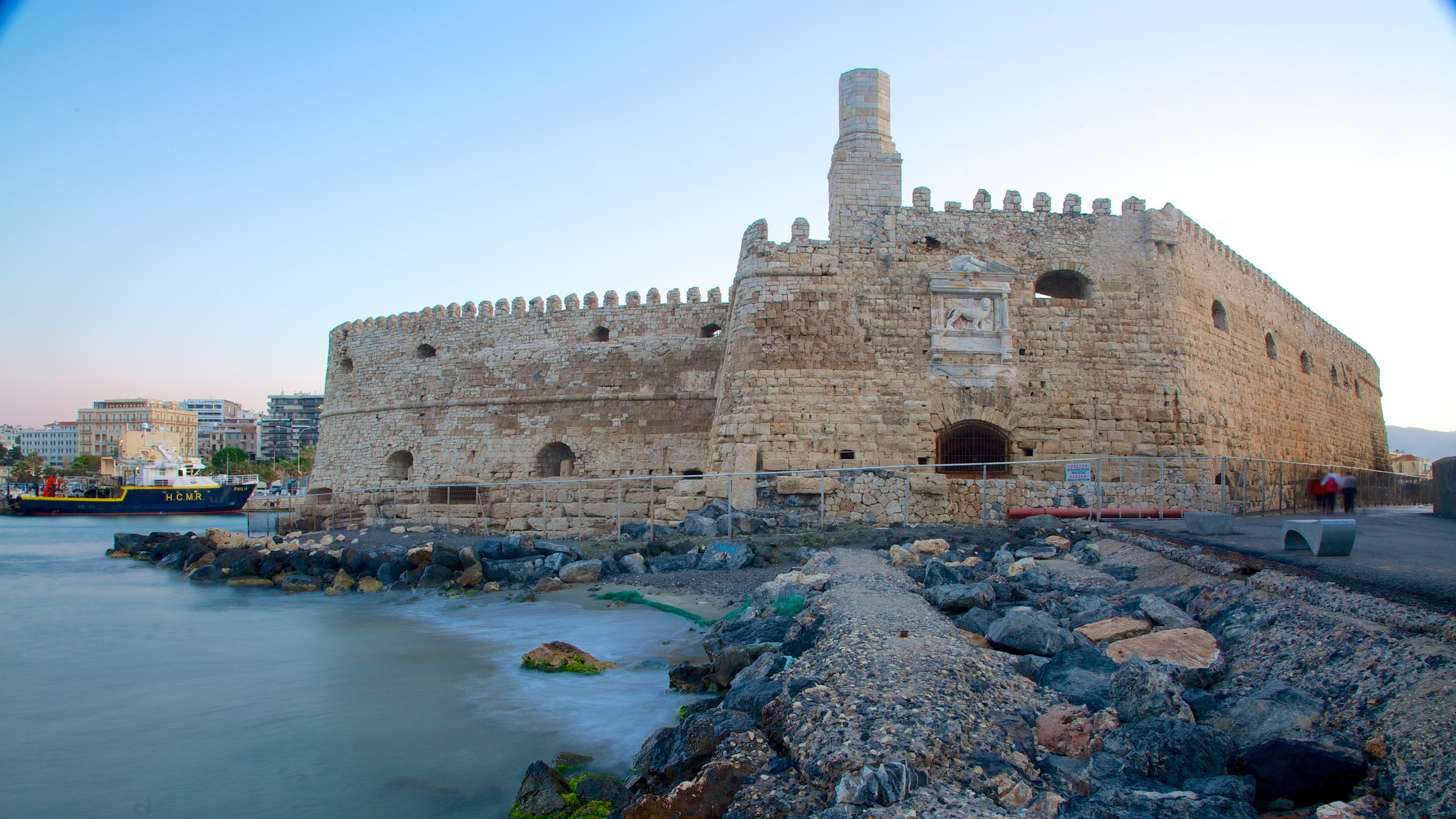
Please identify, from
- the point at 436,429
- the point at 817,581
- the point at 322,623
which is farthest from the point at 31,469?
the point at 817,581

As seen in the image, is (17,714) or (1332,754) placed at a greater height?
(1332,754)

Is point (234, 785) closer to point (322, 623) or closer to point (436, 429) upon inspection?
point (322, 623)

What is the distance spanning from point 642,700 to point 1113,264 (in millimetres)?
11692

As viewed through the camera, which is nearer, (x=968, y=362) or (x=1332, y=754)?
(x=1332, y=754)

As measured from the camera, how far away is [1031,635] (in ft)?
16.1

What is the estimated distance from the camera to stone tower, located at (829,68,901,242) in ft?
44.1

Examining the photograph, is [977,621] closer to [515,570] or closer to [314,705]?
[314,705]

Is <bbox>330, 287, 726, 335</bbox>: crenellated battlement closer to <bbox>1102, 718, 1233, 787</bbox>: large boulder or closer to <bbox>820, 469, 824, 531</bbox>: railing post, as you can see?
<bbox>820, 469, 824, 531</bbox>: railing post

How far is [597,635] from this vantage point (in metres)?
7.88

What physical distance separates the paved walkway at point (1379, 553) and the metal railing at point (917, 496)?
1531 mm

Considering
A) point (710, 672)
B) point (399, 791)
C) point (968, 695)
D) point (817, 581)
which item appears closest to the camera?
point (968, 695)

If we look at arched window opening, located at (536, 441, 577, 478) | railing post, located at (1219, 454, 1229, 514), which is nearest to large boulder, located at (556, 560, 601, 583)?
railing post, located at (1219, 454, 1229, 514)

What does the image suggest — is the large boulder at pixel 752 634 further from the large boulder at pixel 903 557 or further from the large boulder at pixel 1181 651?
the large boulder at pixel 903 557

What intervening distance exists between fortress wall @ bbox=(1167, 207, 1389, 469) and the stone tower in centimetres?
512
